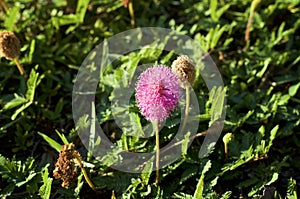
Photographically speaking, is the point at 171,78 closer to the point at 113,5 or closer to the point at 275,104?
the point at 275,104

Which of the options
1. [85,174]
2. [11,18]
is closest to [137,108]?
[85,174]

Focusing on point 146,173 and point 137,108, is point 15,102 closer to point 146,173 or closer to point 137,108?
point 137,108

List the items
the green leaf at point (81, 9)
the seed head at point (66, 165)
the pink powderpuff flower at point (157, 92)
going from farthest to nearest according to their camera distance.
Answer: the green leaf at point (81, 9), the seed head at point (66, 165), the pink powderpuff flower at point (157, 92)

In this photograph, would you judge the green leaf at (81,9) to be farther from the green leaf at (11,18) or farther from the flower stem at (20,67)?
the flower stem at (20,67)

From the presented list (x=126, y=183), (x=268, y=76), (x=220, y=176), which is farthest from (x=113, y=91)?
(x=268, y=76)

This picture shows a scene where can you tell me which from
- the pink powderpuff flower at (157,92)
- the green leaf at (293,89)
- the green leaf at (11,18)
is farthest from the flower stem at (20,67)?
the green leaf at (293,89)
